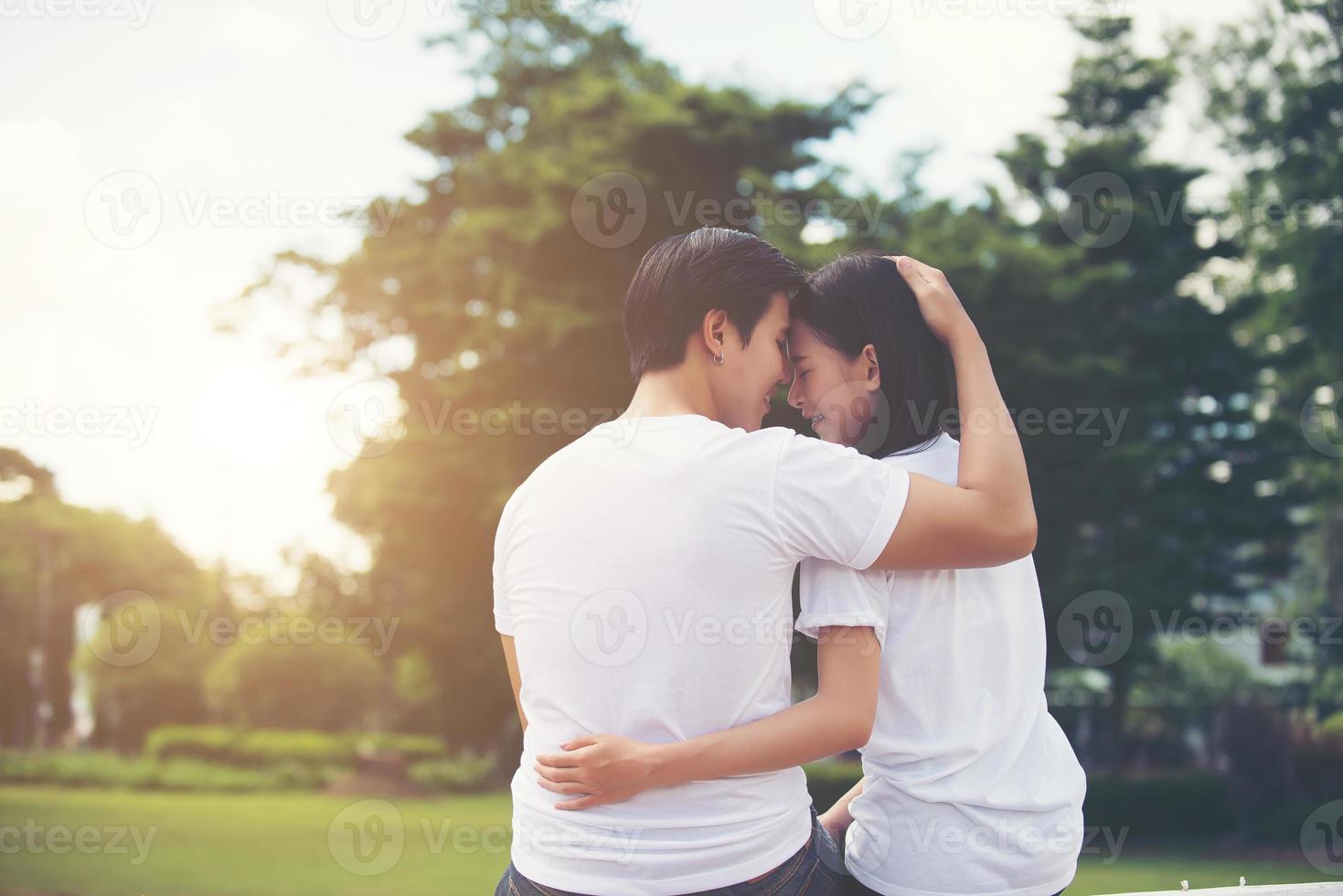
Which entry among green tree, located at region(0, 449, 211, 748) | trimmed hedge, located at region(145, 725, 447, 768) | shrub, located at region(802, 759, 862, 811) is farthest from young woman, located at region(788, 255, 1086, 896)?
green tree, located at region(0, 449, 211, 748)

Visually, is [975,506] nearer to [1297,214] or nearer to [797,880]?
[797,880]

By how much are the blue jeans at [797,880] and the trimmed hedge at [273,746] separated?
22.0m

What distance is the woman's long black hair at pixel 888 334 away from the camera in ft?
6.19

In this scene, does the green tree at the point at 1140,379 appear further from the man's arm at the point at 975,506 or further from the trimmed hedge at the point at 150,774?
the trimmed hedge at the point at 150,774

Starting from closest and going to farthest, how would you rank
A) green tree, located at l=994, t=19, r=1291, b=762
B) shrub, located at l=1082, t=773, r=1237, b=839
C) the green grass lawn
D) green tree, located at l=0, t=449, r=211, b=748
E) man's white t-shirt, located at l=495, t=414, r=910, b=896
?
man's white t-shirt, located at l=495, t=414, r=910, b=896, the green grass lawn, green tree, located at l=994, t=19, r=1291, b=762, shrub, located at l=1082, t=773, r=1237, b=839, green tree, located at l=0, t=449, r=211, b=748

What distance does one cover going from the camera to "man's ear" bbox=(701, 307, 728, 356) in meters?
1.73

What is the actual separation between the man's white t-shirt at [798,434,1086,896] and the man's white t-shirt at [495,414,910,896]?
0.50 ft

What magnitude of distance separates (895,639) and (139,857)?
14.4 meters

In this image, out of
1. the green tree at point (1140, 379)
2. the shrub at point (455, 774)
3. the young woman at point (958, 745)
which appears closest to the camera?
the young woman at point (958, 745)

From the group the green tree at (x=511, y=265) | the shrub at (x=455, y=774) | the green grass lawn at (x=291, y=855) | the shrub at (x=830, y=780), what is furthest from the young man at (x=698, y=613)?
the shrub at (x=455, y=774)

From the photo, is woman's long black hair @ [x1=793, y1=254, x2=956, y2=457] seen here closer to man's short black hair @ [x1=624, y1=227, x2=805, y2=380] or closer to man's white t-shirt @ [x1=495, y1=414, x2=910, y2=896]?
man's short black hair @ [x1=624, y1=227, x2=805, y2=380]

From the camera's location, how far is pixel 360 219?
57.0ft

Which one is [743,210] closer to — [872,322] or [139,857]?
[139,857]

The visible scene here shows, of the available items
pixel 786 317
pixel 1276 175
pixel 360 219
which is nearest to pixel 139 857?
pixel 360 219
